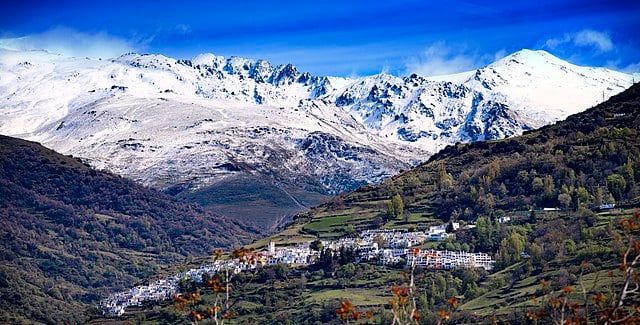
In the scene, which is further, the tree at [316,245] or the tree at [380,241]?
the tree at [316,245]

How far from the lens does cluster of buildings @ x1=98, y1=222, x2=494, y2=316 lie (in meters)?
127

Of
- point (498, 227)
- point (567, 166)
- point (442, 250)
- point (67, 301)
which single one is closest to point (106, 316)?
point (67, 301)

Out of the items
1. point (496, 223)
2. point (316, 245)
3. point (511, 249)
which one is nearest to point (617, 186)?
point (496, 223)

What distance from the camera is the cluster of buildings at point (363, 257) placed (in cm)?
12698

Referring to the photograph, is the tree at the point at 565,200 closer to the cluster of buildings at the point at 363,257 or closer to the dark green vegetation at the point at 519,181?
the dark green vegetation at the point at 519,181

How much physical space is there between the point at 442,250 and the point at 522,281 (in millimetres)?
21629

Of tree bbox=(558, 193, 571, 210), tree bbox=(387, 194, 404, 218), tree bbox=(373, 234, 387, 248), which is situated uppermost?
tree bbox=(387, 194, 404, 218)

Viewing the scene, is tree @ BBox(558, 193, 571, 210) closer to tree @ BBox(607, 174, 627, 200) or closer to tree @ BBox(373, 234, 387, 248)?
tree @ BBox(607, 174, 627, 200)

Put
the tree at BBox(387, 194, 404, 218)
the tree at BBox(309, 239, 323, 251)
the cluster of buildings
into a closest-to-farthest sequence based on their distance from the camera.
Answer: the cluster of buildings
the tree at BBox(309, 239, 323, 251)
the tree at BBox(387, 194, 404, 218)

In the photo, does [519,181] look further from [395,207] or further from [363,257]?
[363,257]

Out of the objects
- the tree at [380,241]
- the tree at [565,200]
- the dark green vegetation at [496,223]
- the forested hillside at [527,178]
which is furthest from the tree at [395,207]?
the tree at [565,200]

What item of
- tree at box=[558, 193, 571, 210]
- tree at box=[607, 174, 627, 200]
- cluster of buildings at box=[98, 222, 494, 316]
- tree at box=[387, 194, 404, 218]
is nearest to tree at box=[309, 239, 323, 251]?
cluster of buildings at box=[98, 222, 494, 316]

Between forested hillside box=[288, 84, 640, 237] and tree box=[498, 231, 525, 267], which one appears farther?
forested hillside box=[288, 84, 640, 237]

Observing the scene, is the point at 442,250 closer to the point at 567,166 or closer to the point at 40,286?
the point at 567,166
